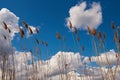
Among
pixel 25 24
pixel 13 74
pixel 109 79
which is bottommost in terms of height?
pixel 109 79

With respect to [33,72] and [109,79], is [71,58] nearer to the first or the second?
[33,72]

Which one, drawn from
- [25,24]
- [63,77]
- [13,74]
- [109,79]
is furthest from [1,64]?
[109,79]

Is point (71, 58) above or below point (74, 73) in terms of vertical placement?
above

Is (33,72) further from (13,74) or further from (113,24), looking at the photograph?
(113,24)

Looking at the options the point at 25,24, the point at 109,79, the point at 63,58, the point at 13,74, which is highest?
the point at 25,24

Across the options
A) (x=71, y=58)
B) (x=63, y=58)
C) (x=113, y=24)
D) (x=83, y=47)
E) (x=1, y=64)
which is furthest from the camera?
(x=71, y=58)

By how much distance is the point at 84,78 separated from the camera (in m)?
5.62

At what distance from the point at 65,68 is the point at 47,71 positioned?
0.73 meters

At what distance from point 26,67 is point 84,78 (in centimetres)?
149

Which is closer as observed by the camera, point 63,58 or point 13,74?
point 13,74

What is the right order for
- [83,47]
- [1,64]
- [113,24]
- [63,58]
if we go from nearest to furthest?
[113,24], [1,64], [83,47], [63,58]

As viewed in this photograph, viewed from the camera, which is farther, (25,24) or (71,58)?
(71,58)

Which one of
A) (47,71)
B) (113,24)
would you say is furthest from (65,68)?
(113,24)

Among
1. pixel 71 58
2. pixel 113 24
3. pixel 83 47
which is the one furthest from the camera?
pixel 71 58
